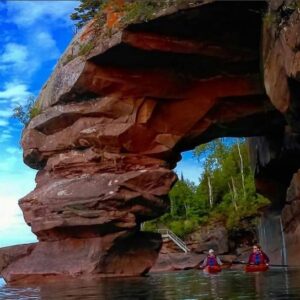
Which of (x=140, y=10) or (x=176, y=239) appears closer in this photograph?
(x=140, y=10)

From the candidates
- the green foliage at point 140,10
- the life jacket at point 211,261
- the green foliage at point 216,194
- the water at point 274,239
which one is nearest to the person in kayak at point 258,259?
the life jacket at point 211,261

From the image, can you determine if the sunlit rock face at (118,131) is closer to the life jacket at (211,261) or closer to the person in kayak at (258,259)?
the life jacket at (211,261)

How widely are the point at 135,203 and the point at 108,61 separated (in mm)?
5240

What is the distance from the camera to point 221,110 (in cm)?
2144

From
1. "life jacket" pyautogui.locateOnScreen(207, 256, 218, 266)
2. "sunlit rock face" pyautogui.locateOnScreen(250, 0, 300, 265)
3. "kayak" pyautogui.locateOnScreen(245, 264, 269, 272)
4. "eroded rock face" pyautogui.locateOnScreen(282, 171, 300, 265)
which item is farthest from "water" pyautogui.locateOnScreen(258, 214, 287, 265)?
"kayak" pyautogui.locateOnScreen(245, 264, 269, 272)

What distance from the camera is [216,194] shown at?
53719 millimetres

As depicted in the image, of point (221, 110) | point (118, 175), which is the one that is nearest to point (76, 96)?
point (118, 175)

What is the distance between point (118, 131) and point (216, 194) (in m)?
34.8

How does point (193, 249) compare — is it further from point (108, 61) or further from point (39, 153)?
point (108, 61)

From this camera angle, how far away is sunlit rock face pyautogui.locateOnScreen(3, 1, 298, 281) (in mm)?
19000

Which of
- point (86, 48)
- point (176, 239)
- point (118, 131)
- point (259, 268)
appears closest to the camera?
point (86, 48)

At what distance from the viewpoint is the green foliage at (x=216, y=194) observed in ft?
152

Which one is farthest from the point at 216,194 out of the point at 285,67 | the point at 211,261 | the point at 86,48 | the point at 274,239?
the point at 285,67

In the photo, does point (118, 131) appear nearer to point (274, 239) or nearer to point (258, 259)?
point (258, 259)
